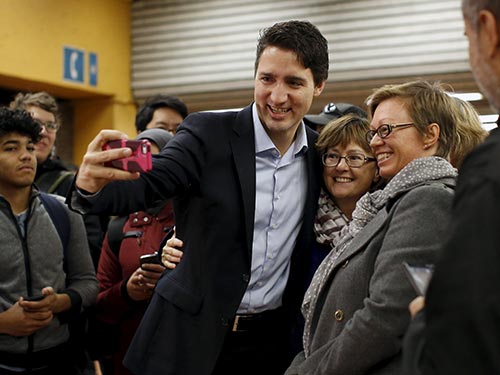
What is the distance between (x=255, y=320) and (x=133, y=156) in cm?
92

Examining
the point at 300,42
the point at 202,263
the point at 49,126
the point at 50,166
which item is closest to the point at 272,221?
the point at 202,263

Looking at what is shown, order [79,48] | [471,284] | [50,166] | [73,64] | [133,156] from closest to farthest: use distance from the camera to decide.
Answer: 1. [471,284]
2. [133,156]
3. [50,166]
4. [73,64]
5. [79,48]

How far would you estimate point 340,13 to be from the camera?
23.0 feet

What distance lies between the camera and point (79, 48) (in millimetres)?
7219

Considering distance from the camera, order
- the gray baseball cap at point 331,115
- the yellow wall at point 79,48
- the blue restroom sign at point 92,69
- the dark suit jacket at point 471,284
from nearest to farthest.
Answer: the dark suit jacket at point 471,284 < the gray baseball cap at point 331,115 < the yellow wall at point 79,48 < the blue restroom sign at point 92,69

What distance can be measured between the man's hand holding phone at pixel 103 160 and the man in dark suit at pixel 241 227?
353 millimetres

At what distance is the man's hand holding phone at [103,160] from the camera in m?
1.85

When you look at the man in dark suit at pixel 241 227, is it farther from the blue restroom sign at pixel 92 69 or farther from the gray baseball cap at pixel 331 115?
the blue restroom sign at pixel 92 69

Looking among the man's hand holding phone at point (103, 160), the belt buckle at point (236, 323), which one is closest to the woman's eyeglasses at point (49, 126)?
the belt buckle at point (236, 323)

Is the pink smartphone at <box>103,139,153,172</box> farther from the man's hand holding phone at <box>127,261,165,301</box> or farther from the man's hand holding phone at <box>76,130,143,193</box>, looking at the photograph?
the man's hand holding phone at <box>127,261,165,301</box>

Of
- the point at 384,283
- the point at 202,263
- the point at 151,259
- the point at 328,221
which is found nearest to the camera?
the point at 384,283

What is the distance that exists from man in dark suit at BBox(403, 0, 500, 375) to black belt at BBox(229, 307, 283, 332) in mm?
1426

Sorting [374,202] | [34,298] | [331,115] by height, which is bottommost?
[34,298]

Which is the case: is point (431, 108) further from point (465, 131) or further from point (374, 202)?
point (374, 202)
